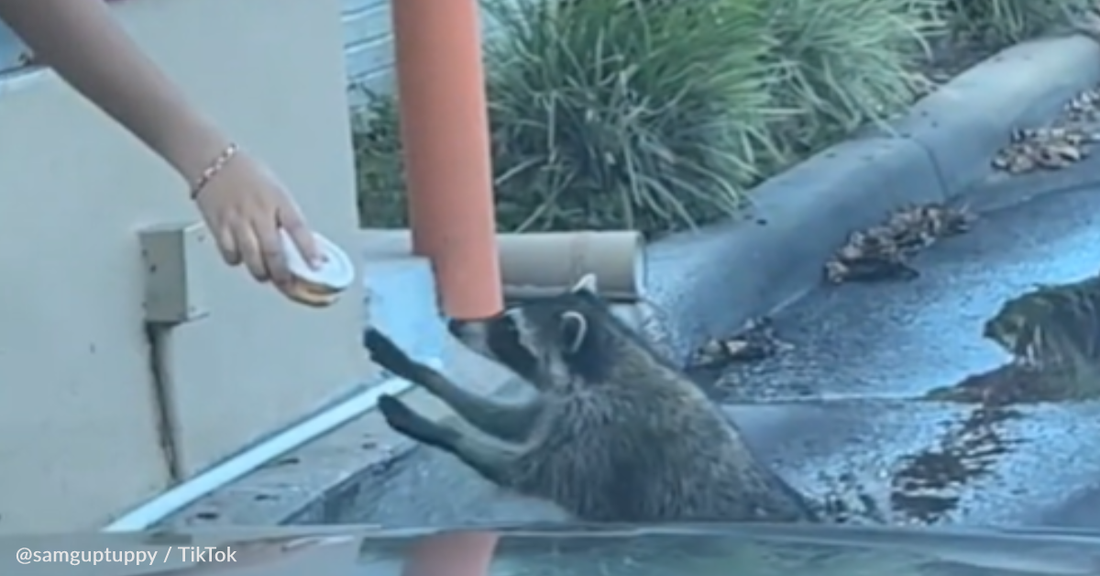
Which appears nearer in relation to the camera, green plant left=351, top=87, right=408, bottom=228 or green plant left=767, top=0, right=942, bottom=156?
green plant left=351, top=87, right=408, bottom=228

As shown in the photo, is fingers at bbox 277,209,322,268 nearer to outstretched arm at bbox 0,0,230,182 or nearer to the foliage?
outstretched arm at bbox 0,0,230,182

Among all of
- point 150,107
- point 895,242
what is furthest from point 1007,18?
point 150,107

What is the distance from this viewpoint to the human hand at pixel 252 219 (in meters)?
2.71

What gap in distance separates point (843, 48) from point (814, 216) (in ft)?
4.86

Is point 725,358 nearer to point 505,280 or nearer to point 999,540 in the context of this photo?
point 505,280

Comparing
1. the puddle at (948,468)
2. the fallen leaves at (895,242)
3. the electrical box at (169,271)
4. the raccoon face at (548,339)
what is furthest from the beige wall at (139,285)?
the fallen leaves at (895,242)

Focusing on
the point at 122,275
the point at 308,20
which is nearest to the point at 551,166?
the point at 308,20

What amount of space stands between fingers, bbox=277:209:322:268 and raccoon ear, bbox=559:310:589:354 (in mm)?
3189

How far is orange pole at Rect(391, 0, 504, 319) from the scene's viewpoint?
679cm

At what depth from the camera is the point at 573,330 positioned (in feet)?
19.6

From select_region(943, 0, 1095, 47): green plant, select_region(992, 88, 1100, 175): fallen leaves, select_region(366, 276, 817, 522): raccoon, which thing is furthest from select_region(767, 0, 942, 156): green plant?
select_region(366, 276, 817, 522): raccoon

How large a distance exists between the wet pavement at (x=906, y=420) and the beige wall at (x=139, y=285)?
15.4 inches

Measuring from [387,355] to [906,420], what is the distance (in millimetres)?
1681

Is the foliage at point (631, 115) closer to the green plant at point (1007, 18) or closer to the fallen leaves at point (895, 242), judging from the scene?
the fallen leaves at point (895, 242)
